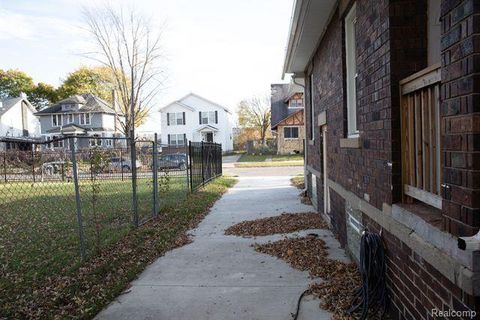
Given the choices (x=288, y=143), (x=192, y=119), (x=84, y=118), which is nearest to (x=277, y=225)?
(x=288, y=143)

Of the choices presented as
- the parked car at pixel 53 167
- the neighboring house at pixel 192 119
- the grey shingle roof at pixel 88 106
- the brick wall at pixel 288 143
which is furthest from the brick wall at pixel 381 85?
the grey shingle roof at pixel 88 106

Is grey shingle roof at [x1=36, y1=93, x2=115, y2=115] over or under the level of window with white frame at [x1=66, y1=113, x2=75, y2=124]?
over

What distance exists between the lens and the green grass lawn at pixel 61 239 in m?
4.45

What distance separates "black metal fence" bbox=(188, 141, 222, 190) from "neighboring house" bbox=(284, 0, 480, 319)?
8134mm

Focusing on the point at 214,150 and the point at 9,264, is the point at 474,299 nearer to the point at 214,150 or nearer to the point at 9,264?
the point at 9,264

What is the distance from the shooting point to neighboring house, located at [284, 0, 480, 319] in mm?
2229

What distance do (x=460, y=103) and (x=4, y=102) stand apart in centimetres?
6193

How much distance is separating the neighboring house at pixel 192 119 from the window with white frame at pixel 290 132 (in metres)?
10.4

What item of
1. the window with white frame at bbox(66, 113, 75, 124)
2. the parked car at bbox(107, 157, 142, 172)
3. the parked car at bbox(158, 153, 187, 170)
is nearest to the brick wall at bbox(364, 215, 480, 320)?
the parked car at bbox(107, 157, 142, 172)

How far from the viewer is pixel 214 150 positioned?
62.7 ft

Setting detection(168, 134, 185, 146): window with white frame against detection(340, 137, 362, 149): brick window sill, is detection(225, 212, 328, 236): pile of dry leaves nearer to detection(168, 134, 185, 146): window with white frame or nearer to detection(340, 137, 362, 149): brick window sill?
detection(340, 137, 362, 149): brick window sill

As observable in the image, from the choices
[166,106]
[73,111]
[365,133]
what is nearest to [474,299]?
[365,133]

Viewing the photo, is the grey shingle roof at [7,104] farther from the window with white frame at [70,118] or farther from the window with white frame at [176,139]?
the window with white frame at [176,139]

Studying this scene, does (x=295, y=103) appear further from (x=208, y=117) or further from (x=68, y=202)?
(x=68, y=202)
